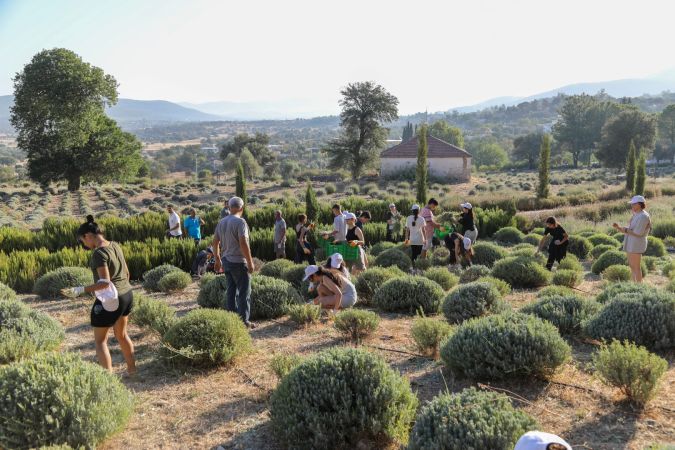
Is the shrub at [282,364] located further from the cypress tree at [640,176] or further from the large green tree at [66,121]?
the large green tree at [66,121]

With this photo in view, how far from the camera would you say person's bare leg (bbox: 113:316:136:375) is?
486cm

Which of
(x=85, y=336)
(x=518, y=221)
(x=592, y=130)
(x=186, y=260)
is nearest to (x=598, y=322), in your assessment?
(x=85, y=336)

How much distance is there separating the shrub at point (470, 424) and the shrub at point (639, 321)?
2.46 m

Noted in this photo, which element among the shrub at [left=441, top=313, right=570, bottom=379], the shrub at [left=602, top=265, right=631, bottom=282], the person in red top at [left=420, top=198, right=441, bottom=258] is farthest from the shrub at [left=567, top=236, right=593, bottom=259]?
the shrub at [left=441, top=313, right=570, bottom=379]

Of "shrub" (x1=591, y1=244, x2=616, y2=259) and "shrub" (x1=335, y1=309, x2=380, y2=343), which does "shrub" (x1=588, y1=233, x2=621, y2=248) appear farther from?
"shrub" (x1=335, y1=309, x2=380, y2=343)

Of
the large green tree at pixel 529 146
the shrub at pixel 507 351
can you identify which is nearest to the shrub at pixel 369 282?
the shrub at pixel 507 351

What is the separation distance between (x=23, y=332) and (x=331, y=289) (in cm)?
339

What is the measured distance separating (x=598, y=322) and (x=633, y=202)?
3.10 meters

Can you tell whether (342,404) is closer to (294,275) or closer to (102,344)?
(102,344)

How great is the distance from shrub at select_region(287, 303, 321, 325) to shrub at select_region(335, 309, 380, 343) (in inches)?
30.8

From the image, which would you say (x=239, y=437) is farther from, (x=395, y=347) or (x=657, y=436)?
(x=657, y=436)

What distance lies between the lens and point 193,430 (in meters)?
4.07

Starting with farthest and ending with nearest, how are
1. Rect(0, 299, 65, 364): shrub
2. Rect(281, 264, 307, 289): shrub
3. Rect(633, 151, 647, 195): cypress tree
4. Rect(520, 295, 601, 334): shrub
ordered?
Rect(633, 151, 647, 195): cypress tree, Rect(281, 264, 307, 289): shrub, Rect(520, 295, 601, 334): shrub, Rect(0, 299, 65, 364): shrub

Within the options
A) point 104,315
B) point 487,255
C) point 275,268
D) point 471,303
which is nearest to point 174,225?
point 275,268
